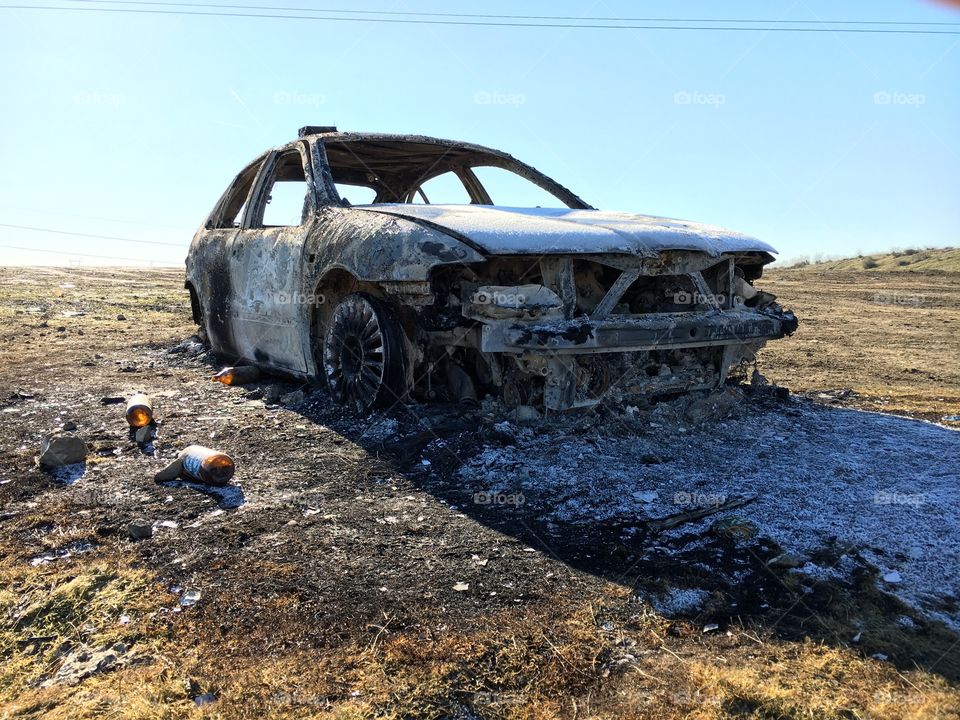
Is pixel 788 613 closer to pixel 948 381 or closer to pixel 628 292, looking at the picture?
pixel 628 292

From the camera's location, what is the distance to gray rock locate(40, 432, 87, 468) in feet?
11.9

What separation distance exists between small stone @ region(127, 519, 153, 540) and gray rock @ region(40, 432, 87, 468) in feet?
3.55

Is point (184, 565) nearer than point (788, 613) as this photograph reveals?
No

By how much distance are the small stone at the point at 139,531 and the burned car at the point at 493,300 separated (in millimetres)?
1513

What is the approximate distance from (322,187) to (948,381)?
534cm

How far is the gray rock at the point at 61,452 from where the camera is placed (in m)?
3.63

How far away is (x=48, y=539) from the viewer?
278 cm

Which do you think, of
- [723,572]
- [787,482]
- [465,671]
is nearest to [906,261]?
[787,482]

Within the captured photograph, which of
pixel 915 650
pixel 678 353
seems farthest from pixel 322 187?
pixel 915 650

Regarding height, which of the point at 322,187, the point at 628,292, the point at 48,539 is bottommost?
the point at 48,539

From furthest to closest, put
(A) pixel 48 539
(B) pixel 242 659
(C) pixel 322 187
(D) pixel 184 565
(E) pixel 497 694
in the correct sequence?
(C) pixel 322 187, (A) pixel 48 539, (D) pixel 184 565, (B) pixel 242 659, (E) pixel 497 694

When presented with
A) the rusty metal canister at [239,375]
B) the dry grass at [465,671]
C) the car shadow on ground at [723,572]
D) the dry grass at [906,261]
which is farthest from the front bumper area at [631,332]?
the dry grass at [906,261]

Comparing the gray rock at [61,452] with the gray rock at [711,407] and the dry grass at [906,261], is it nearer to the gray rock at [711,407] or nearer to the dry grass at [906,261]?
the gray rock at [711,407]

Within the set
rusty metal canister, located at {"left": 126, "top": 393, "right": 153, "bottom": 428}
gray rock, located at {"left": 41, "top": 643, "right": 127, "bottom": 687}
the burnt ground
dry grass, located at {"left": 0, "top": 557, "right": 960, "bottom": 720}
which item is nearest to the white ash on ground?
the burnt ground
